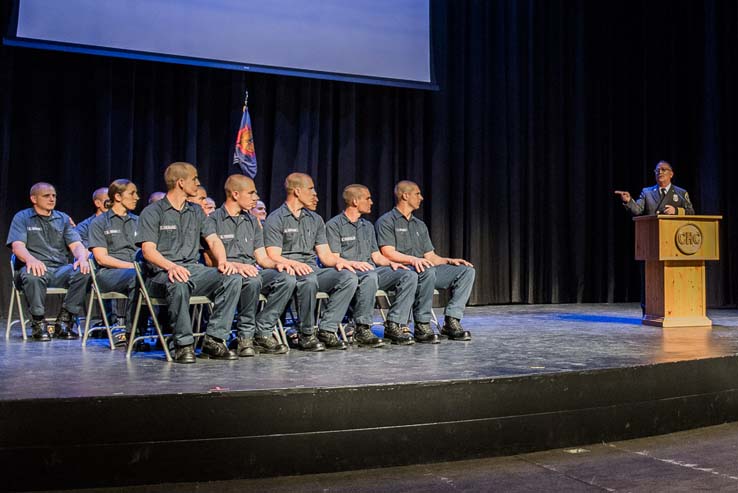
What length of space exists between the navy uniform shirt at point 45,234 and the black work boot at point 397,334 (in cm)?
243

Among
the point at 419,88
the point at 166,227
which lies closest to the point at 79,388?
the point at 166,227

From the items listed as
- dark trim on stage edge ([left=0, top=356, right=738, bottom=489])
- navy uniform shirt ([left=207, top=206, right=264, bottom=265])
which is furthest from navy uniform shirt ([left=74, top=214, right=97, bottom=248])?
dark trim on stage edge ([left=0, top=356, right=738, bottom=489])

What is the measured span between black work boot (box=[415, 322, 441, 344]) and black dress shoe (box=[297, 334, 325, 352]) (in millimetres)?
682

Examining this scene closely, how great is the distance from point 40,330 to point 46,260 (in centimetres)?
67

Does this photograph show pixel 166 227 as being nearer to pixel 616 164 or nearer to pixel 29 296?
pixel 29 296

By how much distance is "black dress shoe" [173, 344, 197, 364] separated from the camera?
3498 mm

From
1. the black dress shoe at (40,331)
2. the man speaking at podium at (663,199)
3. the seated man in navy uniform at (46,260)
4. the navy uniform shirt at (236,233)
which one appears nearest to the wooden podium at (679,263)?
the man speaking at podium at (663,199)

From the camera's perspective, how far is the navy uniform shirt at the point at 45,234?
5.01 m

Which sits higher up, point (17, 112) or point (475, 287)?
point (17, 112)

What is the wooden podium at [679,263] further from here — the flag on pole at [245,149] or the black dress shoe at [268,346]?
the flag on pole at [245,149]

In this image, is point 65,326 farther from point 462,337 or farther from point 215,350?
point 462,337

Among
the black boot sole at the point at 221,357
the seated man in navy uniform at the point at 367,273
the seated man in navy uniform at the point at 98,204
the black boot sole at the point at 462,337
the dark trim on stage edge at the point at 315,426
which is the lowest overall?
the dark trim on stage edge at the point at 315,426

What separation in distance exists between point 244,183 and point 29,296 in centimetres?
183

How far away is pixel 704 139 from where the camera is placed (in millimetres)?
8258
